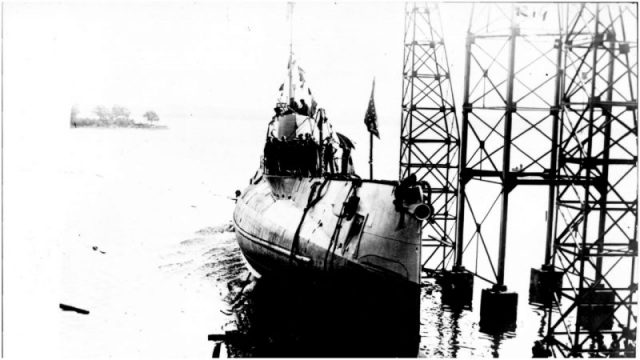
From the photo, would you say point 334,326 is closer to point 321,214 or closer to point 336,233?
point 336,233

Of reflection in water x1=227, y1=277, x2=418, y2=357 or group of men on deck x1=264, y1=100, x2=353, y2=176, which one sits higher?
group of men on deck x1=264, y1=100, x2=353, y2=176

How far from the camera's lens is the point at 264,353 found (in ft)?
48.7

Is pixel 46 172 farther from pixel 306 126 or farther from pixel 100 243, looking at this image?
pixel 100 243

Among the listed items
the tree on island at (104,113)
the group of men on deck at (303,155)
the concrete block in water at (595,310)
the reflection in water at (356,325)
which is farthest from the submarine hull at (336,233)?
the tree on island at (104,113)

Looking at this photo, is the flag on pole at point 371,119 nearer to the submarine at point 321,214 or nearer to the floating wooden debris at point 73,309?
the submarine at point 321,214

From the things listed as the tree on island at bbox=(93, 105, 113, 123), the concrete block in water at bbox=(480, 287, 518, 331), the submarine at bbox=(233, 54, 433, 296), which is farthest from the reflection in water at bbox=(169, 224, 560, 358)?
the tree on island at bbox=(93, 105, 113, 123)

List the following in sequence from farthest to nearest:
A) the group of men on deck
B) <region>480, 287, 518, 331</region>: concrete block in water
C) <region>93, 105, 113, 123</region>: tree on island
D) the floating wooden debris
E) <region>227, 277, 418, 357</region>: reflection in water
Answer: <region>93, 105, 113, 123</region>: tree on island, the group of men on deck, the floating wooden debris, <region>480, 287, 518, 331</region>: concrete block in water, <region>227, 277, 418, 357</region>: reflection in water

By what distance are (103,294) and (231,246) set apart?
12093 mm

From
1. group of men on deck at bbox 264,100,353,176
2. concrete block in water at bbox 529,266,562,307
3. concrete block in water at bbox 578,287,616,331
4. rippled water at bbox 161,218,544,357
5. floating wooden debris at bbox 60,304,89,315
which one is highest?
group of men on deck at bbox 264,100,353,176

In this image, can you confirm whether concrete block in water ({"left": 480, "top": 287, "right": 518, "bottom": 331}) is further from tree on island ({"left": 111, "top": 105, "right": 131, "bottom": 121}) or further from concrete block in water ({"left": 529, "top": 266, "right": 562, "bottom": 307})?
tree on island ({"left": 111, "top": 105, "right": 131, "bottom": 121})

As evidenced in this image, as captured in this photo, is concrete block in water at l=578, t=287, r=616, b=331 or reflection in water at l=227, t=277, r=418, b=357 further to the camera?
reflection in water at l=227, t=277, r=418, b=357

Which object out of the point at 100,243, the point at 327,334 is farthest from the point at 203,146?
the point at 327,334

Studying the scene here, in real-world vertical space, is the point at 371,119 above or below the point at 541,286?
above

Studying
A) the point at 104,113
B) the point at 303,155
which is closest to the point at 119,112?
the point at 104,113
